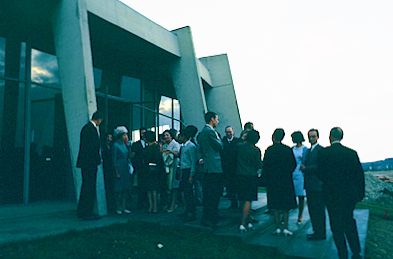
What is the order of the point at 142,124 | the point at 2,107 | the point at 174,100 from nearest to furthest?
the point at 2,107, the point at 142,124, the point at 174,100

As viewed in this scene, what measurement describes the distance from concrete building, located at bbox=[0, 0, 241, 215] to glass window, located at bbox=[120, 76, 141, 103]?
1.6 inches

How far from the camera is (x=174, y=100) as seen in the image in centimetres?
1544

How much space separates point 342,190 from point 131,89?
9.78 metres

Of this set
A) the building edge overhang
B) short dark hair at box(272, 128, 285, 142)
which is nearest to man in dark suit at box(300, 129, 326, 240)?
short dark hair at box(272, 128, 285, 142)

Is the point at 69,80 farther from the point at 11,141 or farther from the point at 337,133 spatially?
the point at 337,133

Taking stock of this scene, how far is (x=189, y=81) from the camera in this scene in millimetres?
11734

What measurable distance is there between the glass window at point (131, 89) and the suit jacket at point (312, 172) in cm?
825

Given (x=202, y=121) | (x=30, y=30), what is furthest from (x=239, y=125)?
(x=30, y=30)

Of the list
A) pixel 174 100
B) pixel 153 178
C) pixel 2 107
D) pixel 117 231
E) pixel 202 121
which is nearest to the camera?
pixel 117 231

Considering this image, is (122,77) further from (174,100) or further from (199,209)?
(199,209)

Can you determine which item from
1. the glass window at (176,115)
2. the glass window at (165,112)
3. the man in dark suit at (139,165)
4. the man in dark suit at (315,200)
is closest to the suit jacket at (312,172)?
the man in dark suit at (315,200)

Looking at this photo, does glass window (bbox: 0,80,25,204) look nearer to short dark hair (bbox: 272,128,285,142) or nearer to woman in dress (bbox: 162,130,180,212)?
woman in dress (bbox: 162,130,180,212)

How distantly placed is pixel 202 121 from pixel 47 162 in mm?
5312

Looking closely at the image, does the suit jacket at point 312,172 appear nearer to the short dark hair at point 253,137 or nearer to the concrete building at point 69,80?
the short dark hair at point 253,137
